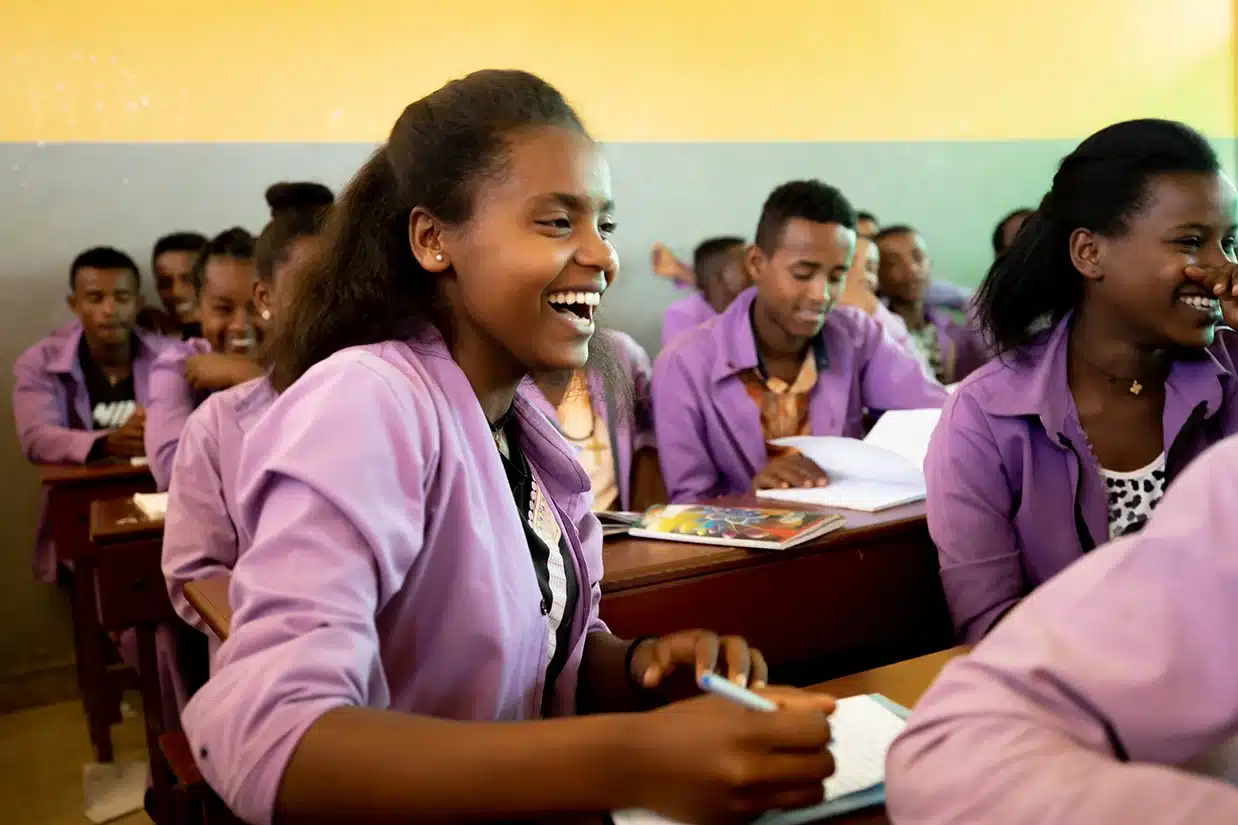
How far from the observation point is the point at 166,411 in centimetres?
266

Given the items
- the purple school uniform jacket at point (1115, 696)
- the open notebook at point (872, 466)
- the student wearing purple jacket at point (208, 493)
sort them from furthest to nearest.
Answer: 1. the open notebook at point (872, 466)
2. the student wearing purple jacket at point (208, 493)
3. the purple school uniform jacket at point (1115, 696)

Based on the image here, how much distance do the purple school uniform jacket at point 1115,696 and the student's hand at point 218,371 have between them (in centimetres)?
219

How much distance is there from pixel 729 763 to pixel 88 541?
2714 millimetres

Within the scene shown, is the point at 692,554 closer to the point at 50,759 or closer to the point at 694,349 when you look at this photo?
the point at 694,349

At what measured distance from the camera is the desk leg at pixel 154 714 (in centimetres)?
218

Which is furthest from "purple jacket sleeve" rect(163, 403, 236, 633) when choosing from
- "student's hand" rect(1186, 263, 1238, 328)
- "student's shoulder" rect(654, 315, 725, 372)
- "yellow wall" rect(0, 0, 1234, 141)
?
"yellow wall" rect(0, 0, 1234, 141)

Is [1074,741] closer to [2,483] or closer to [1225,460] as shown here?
[1225,460]

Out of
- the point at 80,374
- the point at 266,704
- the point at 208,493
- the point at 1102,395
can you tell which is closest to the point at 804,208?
the point at 1102,395

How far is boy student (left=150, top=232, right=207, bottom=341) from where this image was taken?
11.8 ft

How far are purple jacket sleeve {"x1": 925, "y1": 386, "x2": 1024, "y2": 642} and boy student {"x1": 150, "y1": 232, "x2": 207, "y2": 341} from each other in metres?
2.77

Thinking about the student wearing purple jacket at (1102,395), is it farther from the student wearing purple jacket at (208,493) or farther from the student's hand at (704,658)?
the student wearing purple jacket at (208,493)

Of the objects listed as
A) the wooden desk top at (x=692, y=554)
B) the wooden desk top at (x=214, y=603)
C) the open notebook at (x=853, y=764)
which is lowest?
the wooden desk top at (x=692, y=554)

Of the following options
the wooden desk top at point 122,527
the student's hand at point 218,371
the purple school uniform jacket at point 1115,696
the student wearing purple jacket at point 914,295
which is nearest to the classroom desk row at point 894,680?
the purple school uniform jacket at point 1115,696

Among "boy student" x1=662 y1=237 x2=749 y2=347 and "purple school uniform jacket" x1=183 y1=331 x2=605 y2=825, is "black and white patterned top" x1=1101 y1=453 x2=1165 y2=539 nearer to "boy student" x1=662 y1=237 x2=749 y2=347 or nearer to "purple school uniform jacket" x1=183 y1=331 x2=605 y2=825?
"purple school uniform jacket" x1=183 y1=331 x2=605 y2=825
